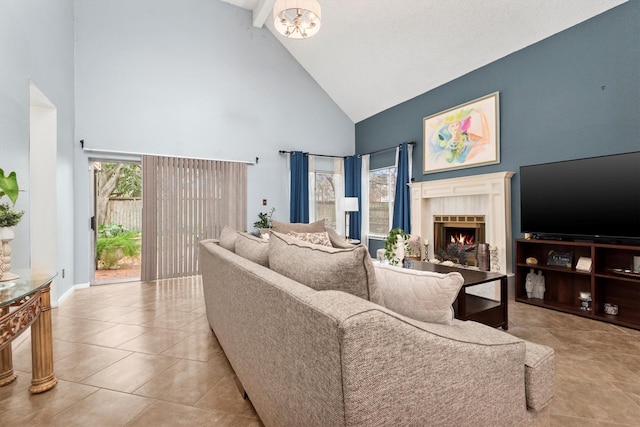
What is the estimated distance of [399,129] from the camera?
5.96m

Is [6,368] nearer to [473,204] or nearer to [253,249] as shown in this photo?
[253,249]

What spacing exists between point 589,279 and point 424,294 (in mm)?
3283

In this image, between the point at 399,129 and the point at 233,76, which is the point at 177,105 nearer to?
the point at 233,76

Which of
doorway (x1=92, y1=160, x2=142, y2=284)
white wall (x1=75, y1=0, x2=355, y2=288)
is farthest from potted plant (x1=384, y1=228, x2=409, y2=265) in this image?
doorway (x1=92, y1=160, x2=142, y2=284)

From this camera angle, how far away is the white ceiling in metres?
3.70

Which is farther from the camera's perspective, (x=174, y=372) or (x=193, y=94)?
(x=193, y=94)

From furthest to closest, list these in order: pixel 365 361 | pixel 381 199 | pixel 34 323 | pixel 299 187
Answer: pixel 381 199
pixel 299 187
pixel 34 323
pixel 365 361

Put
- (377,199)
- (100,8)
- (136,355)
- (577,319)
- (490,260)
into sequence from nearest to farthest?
1. (136,355)
2. (577,319)
3. (490,260)
4. (100,8)
5. (377,199)

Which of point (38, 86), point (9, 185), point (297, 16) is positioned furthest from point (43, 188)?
point (297, 16)

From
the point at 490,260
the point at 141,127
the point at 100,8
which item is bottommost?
the point at 490,260

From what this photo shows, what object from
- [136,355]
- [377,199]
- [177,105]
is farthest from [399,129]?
[136,355]

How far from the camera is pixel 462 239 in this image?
4.82 metres

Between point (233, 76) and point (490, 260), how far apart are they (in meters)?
5.08

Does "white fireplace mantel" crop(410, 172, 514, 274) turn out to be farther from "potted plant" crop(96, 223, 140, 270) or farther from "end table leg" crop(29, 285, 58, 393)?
"potted plant" crop(96, 223, 140, 270)
